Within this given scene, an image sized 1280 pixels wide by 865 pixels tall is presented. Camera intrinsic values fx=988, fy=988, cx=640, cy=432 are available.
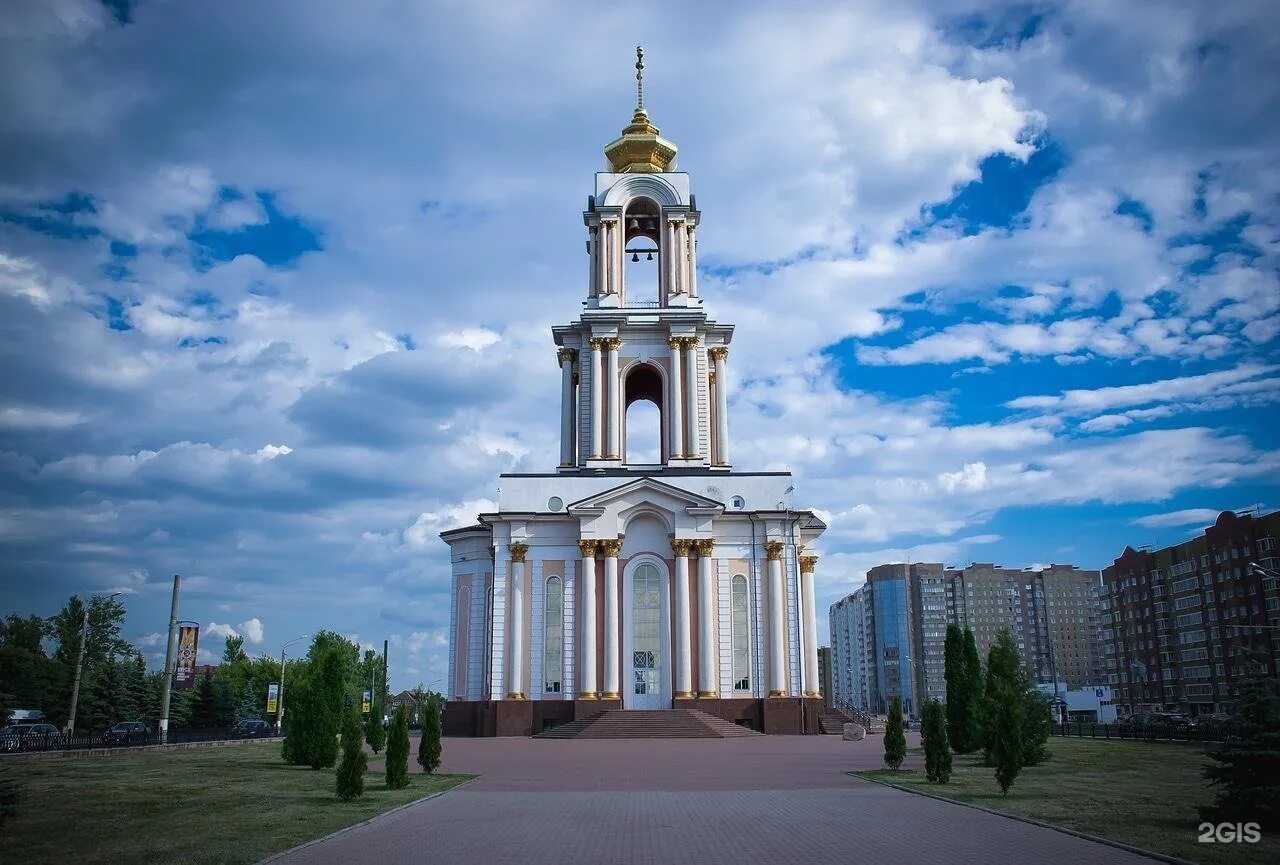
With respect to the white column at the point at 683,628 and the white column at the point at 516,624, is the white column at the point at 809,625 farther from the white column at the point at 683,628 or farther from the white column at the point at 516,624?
the white column at the point at 516,624

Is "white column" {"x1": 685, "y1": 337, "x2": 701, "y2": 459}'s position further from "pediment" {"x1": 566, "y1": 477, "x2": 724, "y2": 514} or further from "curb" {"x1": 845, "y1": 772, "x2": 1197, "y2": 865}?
"curb" {"x1": 845, "y1": 772, "x2": 1197, "y2": 865}

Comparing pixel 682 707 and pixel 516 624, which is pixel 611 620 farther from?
pixel 682 707

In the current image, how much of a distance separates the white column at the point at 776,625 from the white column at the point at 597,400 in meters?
9.65

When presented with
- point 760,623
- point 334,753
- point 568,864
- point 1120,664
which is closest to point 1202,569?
point 1120,664

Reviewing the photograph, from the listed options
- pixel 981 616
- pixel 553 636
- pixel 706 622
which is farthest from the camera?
pixel 981 616

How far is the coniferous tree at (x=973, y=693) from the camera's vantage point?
28672 millimetres

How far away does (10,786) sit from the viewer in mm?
11422

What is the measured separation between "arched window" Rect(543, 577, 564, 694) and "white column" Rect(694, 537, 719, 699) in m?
5.94

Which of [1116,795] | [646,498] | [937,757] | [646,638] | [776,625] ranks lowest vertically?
[1116,795]

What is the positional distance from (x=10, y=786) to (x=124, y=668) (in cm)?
5883

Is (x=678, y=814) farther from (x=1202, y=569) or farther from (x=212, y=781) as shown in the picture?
(x=1202, y=569)

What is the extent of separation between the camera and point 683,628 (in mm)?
41500

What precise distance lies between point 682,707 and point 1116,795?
23664 mm

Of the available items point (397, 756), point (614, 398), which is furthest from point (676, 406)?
point (397, 756)
